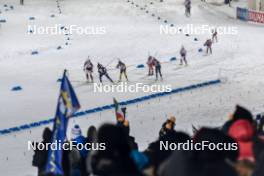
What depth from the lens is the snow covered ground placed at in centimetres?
1510

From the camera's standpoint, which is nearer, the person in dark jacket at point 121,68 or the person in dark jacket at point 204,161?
the person in dark jacket at point 204,161

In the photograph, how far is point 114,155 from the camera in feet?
13.4

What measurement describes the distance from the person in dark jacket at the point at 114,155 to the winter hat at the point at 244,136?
1.16 meters

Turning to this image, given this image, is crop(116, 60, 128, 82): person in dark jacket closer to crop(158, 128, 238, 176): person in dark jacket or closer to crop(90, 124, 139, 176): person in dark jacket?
crop(90, 124, 139, 176): person in dark jacket

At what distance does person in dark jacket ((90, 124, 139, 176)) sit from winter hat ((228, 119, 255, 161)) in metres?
1.16

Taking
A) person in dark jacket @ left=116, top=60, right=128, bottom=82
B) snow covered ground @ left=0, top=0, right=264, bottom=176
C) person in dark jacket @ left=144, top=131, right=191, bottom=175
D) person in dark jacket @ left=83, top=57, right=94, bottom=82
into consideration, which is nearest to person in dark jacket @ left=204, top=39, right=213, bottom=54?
snow covered ground @ left=0, top=0, right=264, bottom=176

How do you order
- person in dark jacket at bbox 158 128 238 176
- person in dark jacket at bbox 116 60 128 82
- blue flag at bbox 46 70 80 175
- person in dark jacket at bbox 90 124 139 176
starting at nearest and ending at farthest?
person in dark jacket at bbox 158 128 238 176 → person in dark jacket at bbox 90 124 139 176 → blue flag at bbox 46 70 80 175 → person in dark jacket at bbox 116 60 128 82

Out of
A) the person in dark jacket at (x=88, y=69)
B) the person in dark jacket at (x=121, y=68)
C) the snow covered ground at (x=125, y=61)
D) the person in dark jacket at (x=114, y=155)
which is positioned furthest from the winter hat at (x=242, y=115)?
the person in dark jacket at (x=88, y=69)

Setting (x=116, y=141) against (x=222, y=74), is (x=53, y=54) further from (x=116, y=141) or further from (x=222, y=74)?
(x=116, y=141)

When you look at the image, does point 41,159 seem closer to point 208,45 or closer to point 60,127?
point 60,127

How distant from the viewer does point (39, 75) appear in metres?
22.9

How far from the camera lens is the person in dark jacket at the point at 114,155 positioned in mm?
4012

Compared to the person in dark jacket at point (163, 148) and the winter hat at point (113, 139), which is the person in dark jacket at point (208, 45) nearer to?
the person in dark jacket at point (163, 148)

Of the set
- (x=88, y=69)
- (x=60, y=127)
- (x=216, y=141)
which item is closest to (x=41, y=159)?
(x=60, y=127)
